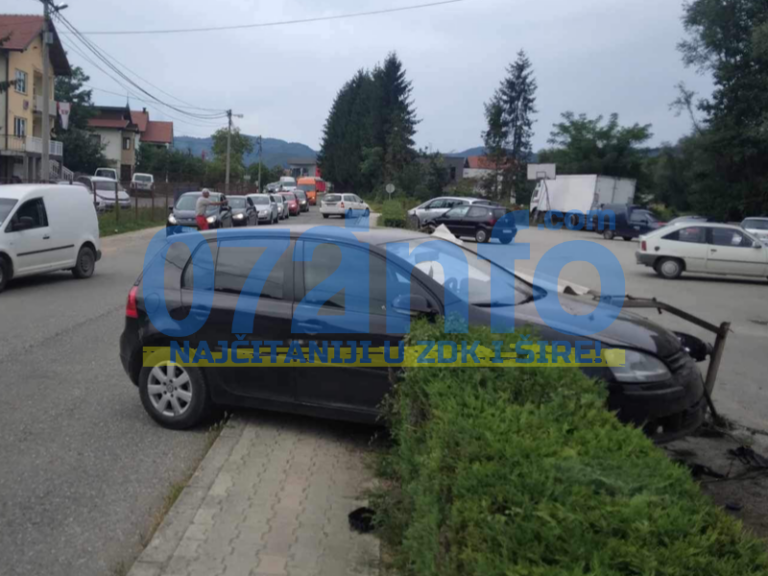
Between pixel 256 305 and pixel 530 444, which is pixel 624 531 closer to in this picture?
pixel 530 444

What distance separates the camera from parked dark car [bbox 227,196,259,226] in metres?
29.8

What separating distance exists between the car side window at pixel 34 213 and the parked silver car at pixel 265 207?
20674 millimetres

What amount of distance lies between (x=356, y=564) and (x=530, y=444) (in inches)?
61.8

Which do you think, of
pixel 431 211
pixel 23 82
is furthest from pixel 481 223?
pixel 23 82

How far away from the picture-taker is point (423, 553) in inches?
111

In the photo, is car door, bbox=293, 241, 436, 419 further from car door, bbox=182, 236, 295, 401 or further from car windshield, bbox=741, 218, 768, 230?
car windshield, bbox=741, 218, 768, 230

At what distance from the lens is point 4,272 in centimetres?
1273

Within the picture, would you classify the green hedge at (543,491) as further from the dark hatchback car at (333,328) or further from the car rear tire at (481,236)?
the car rear tire at (481,236)

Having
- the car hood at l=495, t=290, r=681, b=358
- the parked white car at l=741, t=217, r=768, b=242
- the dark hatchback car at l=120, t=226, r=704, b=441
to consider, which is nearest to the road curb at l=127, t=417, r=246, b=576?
the dark hatchback car at l=120, t=226, r=704, b=441

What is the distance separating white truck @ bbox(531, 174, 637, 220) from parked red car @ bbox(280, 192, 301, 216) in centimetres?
1587

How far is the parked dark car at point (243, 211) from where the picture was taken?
29.8 meters

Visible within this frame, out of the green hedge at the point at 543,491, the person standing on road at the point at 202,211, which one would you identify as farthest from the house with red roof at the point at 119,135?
the green hedge at the point at 543,491

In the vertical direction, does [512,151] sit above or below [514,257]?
above

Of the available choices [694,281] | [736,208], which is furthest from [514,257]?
[736,208]
